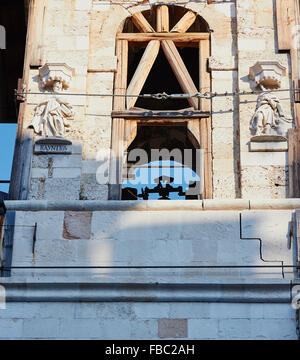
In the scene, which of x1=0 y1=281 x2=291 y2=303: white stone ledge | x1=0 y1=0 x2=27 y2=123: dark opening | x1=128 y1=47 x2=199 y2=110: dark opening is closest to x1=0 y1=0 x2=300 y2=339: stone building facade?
x1=0 y1=281 x2=291 y2=303: white stone ledge

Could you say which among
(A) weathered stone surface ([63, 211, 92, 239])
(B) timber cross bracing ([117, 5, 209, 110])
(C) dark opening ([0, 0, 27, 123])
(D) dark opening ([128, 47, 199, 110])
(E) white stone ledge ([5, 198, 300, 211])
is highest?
(C) dark opening ([0, 0, 27, 123])

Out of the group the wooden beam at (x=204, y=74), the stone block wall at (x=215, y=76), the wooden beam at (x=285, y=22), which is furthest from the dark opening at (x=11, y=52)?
the wooden beam at (x=285, y=22)

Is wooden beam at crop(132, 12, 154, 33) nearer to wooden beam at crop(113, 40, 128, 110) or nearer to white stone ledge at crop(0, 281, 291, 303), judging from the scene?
wooden beam at crop(113, 40, 128, 110)

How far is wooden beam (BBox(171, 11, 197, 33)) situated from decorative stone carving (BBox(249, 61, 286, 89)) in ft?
4.00

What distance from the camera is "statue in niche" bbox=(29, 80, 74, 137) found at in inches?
365

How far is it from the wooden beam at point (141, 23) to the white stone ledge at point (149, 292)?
3.64m

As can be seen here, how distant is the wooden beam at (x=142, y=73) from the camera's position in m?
9.82

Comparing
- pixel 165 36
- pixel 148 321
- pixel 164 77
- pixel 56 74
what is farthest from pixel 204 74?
pixel 164 77

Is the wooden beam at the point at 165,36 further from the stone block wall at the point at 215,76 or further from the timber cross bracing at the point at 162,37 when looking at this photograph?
the stone block wall at the point at 215,76

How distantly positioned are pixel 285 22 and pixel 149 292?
12.6 feet

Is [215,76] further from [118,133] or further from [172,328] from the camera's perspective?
[172,328]

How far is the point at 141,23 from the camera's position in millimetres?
10234
